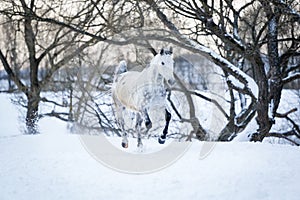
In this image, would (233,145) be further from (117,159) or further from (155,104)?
(117,159)

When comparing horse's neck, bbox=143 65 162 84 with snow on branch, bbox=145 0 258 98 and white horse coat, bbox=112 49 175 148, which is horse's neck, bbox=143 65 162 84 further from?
snow on branch, bbox=145 0 258 98

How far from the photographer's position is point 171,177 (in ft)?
13.1

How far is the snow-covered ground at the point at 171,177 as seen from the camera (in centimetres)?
356

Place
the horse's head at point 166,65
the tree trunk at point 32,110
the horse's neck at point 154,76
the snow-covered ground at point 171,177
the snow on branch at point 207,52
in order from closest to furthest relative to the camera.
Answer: the snow-covered ground at point 171,177
the horse's head at point 166,65
the horse's neck at point 154,76
the snow on branch at point 207,52
the tree trunk at point 32,110

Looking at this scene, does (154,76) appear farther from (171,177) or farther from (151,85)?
(171,177)

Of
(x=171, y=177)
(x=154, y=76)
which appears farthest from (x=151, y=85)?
(x=171, y=177)

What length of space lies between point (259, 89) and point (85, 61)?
669cm

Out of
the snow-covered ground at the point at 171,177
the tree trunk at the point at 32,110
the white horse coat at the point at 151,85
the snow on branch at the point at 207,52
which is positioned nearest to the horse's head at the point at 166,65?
the white horse coat at the point at 151,85

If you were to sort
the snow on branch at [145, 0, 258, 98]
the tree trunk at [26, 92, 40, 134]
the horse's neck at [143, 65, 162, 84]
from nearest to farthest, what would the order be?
the horse's neck at [143, 65, 162, 84] → the snow on branch at [145, 0, 258, 98] → the tree trunk at [26, 92, 40, 134]

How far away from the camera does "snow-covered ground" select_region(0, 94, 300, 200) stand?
11.7 ft

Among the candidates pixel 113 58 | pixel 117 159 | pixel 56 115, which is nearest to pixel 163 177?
pixel 117 159

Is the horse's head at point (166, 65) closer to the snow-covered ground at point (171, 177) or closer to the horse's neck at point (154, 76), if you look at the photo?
the horse's neck at point (154, 76)

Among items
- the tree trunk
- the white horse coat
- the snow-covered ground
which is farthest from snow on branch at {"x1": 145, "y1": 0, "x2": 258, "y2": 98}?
the tree trunk

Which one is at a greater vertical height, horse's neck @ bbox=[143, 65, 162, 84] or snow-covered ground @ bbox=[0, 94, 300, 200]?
horse's neck @ bbox=[143, 65, 162, 84]
